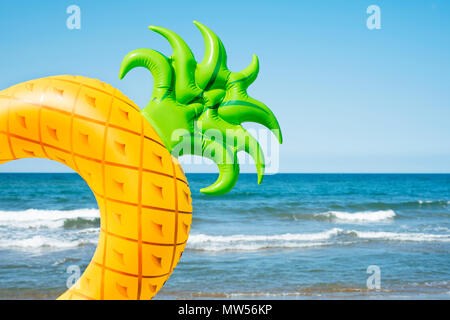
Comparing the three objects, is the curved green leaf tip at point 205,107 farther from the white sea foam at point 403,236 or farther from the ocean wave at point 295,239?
the white sea foam at point 403,236

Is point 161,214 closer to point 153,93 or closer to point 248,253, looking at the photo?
point 153,93

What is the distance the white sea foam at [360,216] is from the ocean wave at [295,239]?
12.0 feet

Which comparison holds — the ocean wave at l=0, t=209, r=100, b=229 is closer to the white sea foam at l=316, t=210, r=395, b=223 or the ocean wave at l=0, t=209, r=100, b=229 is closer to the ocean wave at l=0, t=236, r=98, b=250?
the ocean wave at l=0, t=236, r=98, b=250

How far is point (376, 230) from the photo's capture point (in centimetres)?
1329

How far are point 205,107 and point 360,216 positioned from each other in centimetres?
A: 1617

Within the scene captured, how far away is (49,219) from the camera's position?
15.5 m

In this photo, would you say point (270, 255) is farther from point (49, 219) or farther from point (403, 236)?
point (49, 219)

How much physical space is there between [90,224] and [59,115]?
12.6 metres

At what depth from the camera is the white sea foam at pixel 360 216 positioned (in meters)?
16.4

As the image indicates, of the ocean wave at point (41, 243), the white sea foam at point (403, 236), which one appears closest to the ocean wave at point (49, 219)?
the ocean wave at point (41, 243)

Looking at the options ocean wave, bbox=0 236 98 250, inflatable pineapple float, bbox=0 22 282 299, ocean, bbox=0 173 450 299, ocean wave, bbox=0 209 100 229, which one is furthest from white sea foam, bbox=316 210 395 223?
inflatable pineapple float, bbox=0 22 282 299

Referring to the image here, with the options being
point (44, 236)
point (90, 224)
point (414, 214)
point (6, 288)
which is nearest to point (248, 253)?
point (6, 288)

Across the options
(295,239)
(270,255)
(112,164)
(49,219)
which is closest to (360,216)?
(295,239)
